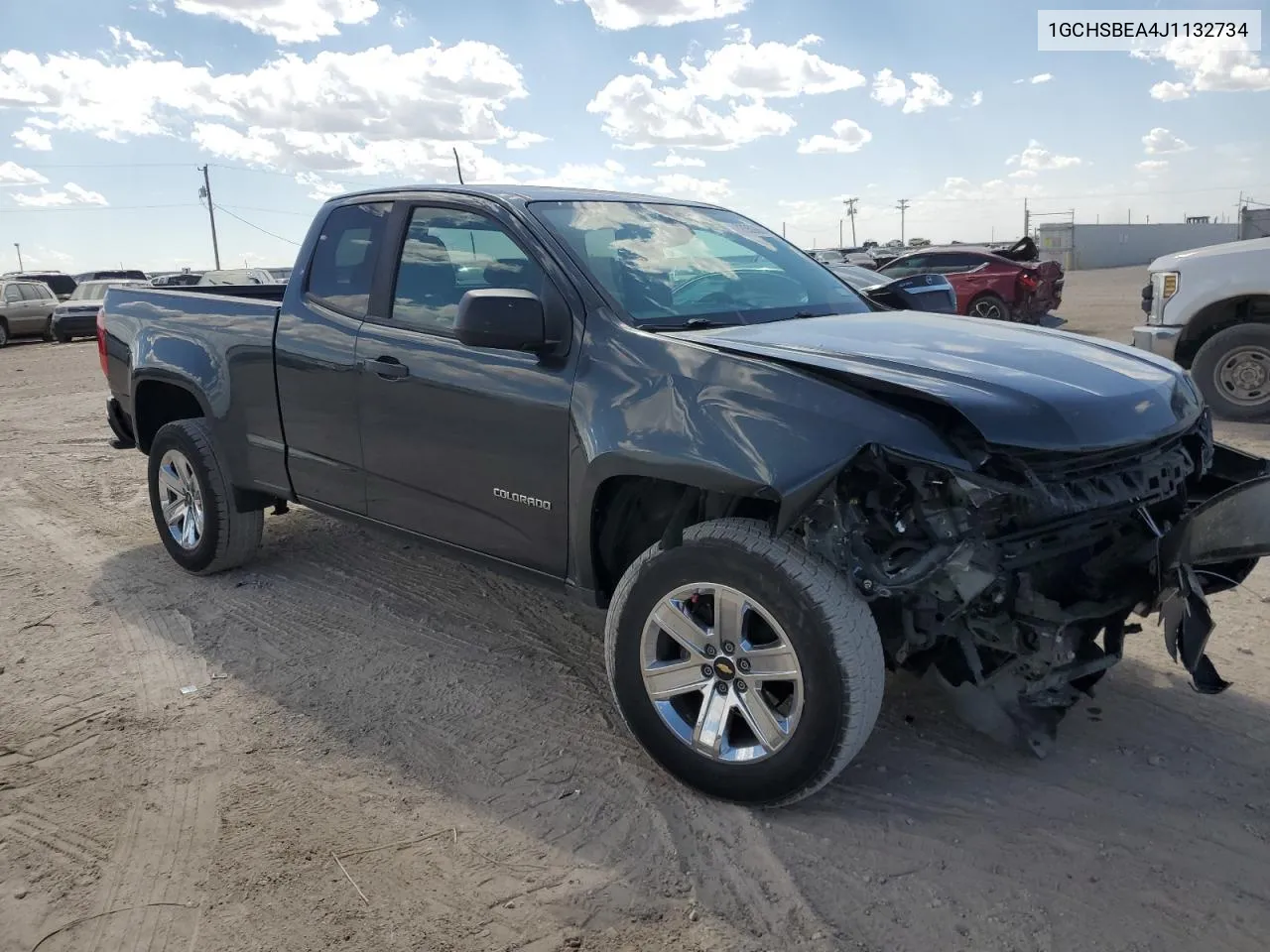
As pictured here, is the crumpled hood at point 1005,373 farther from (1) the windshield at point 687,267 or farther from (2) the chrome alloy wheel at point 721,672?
(2) the chrome alloy wheel at point 721,672

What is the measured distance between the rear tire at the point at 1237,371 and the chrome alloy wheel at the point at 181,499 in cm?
747

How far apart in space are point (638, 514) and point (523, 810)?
1.06m

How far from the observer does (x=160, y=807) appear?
320cm

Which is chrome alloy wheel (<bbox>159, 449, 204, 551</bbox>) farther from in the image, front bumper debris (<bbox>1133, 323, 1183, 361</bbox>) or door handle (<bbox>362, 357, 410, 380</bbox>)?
front bumper debris (<bbox>1133, 323, 1183, 361</bbox>)

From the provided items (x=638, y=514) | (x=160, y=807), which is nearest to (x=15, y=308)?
(x=160, y=807)

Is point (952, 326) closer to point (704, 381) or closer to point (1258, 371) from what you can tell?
point (704, 381)

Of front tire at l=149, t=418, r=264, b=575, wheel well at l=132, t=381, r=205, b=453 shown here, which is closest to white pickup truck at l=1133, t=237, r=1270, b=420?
front tire at l=149, t=418, r=264, b=575

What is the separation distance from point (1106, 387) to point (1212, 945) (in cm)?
152

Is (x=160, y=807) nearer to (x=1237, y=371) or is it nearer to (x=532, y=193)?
(x=532, y=193)

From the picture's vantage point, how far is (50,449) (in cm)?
928

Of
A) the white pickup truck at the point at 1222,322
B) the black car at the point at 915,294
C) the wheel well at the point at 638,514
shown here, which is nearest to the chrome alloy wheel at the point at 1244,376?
the white pickup truck at the point at 1222,322

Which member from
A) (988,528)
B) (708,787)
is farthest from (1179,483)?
(708,787)

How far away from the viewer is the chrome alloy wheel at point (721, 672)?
295cm

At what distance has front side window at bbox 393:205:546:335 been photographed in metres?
3.74
